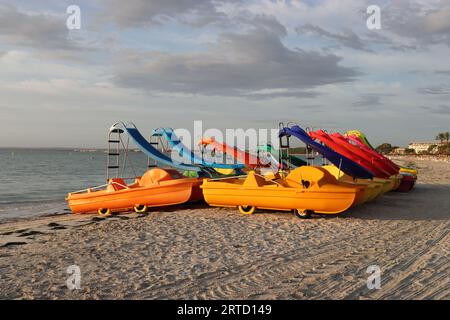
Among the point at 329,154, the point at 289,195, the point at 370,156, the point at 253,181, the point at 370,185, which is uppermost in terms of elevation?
the point at 329,154

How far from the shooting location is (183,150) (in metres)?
13.9

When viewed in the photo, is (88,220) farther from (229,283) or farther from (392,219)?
(392,219)

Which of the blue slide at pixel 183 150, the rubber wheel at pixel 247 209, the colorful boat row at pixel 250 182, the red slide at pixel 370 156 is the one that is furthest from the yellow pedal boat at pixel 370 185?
the blue slide at pixel 183 150

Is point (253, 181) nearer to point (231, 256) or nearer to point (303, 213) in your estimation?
point (303, 213)

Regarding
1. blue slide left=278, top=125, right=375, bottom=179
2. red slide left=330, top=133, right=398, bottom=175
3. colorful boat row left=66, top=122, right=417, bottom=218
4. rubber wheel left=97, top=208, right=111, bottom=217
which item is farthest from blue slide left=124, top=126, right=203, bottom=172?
red slide left=330, top=133, right=398, bottom=175

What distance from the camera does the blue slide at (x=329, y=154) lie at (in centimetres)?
1151

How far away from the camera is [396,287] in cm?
564

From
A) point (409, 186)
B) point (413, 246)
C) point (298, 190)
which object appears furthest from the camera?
point (409, 186)

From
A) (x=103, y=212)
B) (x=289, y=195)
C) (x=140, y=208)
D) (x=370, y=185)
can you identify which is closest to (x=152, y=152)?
(x=140, y=208)

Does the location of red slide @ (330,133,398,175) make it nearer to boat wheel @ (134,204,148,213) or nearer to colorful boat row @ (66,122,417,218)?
colorful boat row @ (66,122,417,218)

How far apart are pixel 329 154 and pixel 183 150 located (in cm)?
490

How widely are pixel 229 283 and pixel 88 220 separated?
7663 mm
